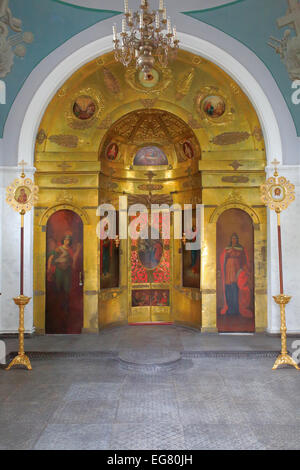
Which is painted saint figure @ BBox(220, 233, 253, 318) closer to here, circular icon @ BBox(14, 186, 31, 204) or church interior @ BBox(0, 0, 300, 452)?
church interior @ BBox(0, 0, 300, 452)

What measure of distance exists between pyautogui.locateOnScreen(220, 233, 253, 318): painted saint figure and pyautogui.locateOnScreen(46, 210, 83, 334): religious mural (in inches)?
136

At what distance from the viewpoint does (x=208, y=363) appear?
718 centimetres

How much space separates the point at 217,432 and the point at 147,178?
23.7 feet

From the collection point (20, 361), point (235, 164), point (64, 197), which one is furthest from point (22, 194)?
point (235, 164)

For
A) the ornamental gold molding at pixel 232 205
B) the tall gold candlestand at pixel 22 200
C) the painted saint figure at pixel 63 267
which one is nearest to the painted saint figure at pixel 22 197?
the tall gold candlestand at pixel 22 200

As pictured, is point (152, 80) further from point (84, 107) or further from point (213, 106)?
point (84, 107)

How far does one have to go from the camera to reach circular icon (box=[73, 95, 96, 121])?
927 centimetres

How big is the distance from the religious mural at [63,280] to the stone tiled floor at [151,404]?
4.02 feet

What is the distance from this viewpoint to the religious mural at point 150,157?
10656 millimetres

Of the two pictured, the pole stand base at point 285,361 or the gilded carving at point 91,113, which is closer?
the pole stand base at point 285,361

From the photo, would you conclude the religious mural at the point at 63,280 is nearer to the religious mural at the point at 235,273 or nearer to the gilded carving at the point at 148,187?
the gilded carving at the point at 148,187

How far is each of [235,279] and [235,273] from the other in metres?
0.14
